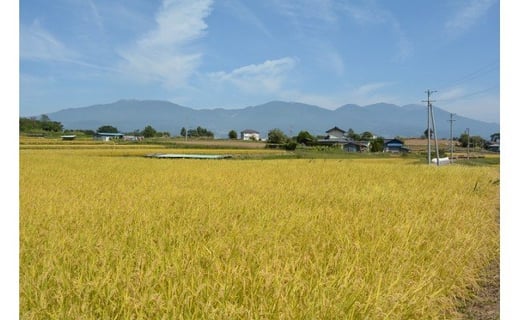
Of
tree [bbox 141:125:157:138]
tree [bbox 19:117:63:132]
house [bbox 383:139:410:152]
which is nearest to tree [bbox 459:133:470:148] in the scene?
house [bbox 383:139:410:152]

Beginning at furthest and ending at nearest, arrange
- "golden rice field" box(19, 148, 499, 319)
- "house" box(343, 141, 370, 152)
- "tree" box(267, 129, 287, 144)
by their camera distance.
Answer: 1. "tree" box(267, 129, 287, 144)
2. "house" box(343, 141, 370, 152)
3. "golden rice field" box(19, 148, 499, 319)

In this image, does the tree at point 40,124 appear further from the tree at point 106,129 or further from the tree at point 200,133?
the tree at point 200,133

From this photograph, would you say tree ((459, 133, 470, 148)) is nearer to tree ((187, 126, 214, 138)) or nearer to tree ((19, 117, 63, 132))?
tree ((187, 126, 214, 138))

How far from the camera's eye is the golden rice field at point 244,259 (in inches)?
93.1


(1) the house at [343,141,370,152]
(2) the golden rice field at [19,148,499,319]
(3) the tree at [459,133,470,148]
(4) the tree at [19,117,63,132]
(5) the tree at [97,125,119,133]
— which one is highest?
(5) the tree at [97,125,119,133]

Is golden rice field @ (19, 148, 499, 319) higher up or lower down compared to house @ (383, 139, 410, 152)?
lower down

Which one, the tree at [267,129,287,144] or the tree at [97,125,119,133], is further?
the tree at [97,125,119,133]

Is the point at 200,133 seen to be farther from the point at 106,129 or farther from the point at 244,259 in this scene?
the point at 244,259

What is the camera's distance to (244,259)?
3.10 m

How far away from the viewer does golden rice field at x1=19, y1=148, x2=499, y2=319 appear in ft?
7.76

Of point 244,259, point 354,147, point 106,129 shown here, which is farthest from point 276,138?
point 244,259

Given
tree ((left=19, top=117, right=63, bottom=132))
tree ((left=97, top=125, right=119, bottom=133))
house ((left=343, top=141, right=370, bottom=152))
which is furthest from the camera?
tree ((left=97, top=125, right=119, bottom=133))
